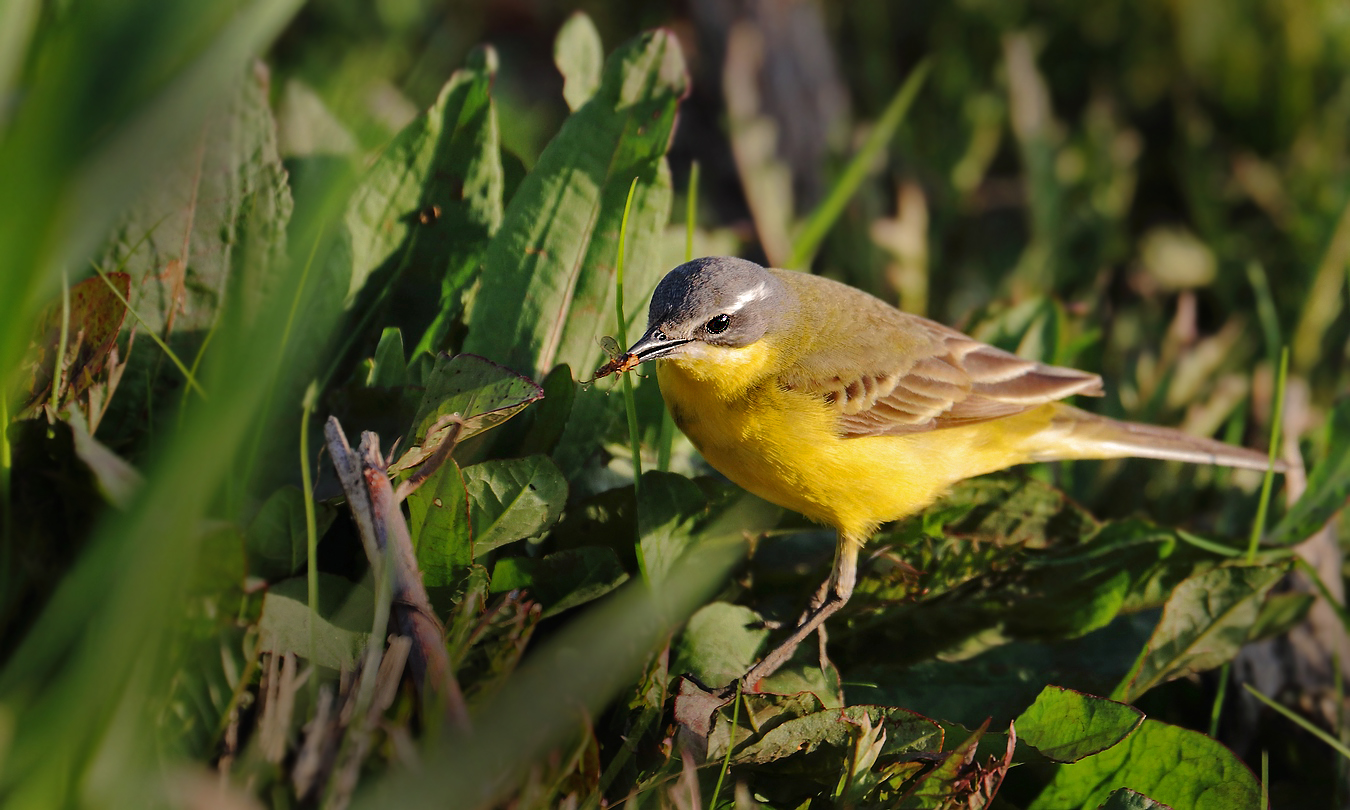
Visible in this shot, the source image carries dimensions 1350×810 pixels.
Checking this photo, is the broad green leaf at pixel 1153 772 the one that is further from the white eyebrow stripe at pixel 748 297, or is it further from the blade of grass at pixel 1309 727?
the white eyebrow stripe at pixel 748 297

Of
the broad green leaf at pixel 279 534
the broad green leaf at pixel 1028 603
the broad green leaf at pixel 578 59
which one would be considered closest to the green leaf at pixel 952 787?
the broad green leaf at pixel 1028 603

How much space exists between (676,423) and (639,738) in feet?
3.09

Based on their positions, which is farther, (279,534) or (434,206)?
(434,206)

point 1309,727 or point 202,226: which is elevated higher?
point 202,226

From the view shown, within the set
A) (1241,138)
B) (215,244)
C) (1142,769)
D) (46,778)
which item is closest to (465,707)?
(46,778)

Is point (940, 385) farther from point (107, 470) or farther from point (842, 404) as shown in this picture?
point (107, 470)

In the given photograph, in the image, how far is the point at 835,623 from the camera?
8.71ft

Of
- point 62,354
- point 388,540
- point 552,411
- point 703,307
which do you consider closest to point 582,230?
point 703,307

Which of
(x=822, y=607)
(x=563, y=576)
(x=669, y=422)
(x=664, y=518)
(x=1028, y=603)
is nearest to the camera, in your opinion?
(x=563, y=576)

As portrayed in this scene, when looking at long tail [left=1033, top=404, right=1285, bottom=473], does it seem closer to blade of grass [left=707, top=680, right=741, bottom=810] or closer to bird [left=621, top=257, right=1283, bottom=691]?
bird [left=621, top=257, right=1283, bottom=691]

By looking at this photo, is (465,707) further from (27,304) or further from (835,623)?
(835,623)

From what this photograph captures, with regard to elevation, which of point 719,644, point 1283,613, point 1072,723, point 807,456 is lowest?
point 1283,613

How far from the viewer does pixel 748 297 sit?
2.82 metres

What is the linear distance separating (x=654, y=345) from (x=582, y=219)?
16.9 inches
